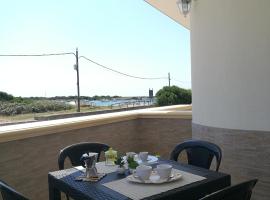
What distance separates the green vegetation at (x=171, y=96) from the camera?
29.5 ft

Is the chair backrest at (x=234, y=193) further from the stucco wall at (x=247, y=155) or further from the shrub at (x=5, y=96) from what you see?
the shrub at (x=5, y=96)

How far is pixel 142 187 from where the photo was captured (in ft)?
5.81

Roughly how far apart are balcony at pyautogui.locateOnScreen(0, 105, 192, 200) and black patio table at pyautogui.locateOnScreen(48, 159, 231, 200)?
85 cm

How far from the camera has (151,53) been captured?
1666cm

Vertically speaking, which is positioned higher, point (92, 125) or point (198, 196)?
point (92, 125)

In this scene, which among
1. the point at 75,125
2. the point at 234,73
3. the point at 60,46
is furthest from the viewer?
the point at 60,46

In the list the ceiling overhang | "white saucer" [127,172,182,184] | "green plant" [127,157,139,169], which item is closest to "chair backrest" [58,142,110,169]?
"green plant" [127,157,139,169]

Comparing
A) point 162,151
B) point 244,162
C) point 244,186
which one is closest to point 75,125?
point 162,151

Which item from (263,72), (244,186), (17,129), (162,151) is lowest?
(162,151)

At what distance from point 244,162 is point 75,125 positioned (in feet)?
5.67

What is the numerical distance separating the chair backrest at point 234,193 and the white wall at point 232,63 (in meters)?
1.47

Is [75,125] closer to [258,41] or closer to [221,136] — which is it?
[221,136]

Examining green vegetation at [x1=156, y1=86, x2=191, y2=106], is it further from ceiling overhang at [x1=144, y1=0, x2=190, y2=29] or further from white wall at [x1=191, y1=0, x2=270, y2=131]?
white wall at [x1=191, y1=0, x2=270, y2=131]

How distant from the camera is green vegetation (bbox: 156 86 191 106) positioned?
29.5 ft
